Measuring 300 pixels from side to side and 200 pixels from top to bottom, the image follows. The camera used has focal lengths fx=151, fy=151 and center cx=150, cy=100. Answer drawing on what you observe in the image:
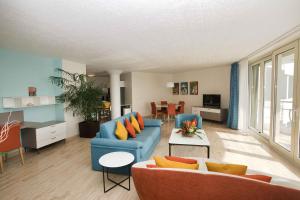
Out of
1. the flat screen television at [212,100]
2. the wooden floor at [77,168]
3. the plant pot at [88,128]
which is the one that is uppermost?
the flat screen television at [212,100]

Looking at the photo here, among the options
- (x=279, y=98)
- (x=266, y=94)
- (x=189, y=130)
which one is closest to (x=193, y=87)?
(x=266, y=94)

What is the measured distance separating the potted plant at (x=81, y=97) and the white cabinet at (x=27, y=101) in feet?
0.99

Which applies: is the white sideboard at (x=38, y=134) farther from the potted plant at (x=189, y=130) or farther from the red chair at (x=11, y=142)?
the potted plant at (x=189, y=130)

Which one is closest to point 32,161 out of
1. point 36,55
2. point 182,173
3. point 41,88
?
point 41,88

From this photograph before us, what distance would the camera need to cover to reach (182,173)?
3.94 ft

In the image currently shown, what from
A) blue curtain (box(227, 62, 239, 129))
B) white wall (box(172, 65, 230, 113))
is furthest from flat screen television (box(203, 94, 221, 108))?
blue curtain (box(227, 62, 239, 129))

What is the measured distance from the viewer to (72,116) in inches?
194

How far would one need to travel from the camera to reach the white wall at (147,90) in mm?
7971

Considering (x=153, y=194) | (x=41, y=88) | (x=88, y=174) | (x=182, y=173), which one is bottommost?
(x=88, y=174)

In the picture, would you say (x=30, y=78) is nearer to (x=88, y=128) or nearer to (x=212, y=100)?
(x=88, y=128)

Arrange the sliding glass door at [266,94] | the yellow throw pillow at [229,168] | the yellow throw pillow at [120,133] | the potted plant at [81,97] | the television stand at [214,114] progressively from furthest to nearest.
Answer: the television stand at [214,114] < the potted plant at [81,97] < the sliding glass door at [266,94] < the yellow throw pillow at [120,133] < the yellow throw pillow at [229,168]

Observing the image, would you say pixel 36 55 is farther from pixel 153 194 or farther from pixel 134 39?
pixel 153 194

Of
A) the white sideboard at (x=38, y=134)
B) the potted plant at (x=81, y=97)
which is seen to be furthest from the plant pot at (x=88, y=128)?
the white sideboard at (x=38, y=134)

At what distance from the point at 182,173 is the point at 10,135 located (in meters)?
3.32
